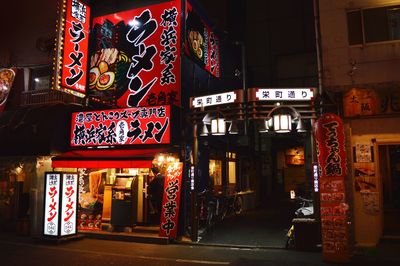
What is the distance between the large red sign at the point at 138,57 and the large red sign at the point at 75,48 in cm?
152

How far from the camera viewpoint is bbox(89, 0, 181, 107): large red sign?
1594 cm

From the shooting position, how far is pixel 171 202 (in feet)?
47.4

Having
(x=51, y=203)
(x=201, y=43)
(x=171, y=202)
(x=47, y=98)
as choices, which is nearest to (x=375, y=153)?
(x=171, y=202)

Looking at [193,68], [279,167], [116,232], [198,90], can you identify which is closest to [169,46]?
[193,68]

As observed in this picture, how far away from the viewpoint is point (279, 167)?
106 ft

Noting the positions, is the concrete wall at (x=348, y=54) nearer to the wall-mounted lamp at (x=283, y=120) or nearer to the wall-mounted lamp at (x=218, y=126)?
the wall-mounted lamp at (x=283, y=120)

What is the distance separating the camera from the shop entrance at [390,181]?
1365 centimetres

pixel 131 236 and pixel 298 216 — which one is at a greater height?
pixel 298 216

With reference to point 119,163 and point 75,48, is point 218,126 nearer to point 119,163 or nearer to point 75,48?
point 119,163

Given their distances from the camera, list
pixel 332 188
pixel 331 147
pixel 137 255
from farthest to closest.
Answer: pixel 137 255 → pixel 331 147 → pixel 332 188

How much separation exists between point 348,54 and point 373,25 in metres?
1.52

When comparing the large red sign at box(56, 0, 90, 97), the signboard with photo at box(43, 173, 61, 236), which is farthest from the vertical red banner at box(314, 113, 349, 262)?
the large red sign at box(56, 0, 90, 97)

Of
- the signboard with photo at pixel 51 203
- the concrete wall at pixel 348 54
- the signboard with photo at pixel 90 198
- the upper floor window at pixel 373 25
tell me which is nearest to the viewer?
the concrete wall at pixel 348 54

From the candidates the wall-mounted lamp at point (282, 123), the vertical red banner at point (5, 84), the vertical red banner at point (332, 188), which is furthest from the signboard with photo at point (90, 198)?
the vertical red banner at point (332, 188)
